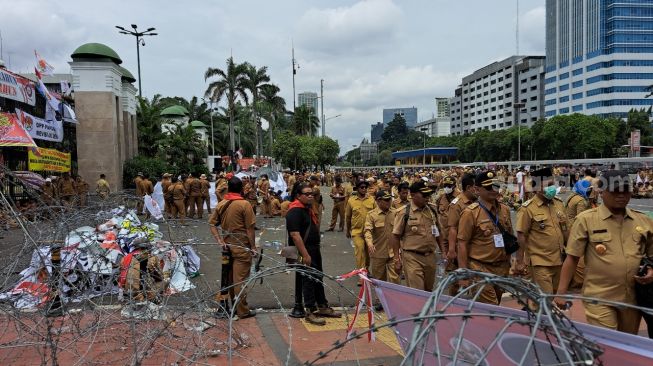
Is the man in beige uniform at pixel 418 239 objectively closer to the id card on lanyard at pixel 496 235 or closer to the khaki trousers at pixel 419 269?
the khaki trousers at pixel 419 269

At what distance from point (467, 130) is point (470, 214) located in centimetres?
14371

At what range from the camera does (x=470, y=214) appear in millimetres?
4562

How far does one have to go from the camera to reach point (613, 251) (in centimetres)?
336

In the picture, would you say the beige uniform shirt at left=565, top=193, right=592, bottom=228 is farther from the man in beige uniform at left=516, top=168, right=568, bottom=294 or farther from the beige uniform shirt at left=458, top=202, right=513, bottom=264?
the beige uniform shirt at left=458, top=202, right=513, bottom=264

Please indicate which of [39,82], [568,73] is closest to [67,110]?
[39,82]

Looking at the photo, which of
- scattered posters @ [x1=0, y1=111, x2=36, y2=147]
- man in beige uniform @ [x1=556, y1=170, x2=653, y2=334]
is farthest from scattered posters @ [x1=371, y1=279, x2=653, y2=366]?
scattered posters @ [x1=0, y1=111, x2=36, y2=147]

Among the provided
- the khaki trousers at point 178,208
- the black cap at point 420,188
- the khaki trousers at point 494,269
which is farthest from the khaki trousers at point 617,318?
the khaki trousers at point 178,208

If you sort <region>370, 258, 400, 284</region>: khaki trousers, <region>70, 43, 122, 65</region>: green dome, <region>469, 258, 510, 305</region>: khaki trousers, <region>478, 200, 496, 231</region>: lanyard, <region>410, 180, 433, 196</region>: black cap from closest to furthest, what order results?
1. <region>469, 258, 510, 305</region>: khaki trousers
2. <region>478, 200, 496, 231</region>: lanyard
3. <region>410, 180, 433, 196</region>: black cap
4. <region>370, 258, 400, 284</region>: khaki trousers
5. <region>70, 43, 122, 65</region>: green dome

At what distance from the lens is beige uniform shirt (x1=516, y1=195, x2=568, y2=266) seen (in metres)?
4.62

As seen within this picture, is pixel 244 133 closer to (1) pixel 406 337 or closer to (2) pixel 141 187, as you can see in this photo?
(2) pixel 141 187

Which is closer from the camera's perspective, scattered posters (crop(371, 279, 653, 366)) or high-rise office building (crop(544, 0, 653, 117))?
scattered posters (crop(371, 279, 653, 366))

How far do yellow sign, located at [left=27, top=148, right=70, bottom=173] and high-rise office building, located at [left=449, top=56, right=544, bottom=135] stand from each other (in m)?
96.2

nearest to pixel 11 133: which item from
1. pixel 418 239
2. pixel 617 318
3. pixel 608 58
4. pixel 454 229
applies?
pixel 418 239

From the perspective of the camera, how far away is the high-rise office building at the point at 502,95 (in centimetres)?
11194
